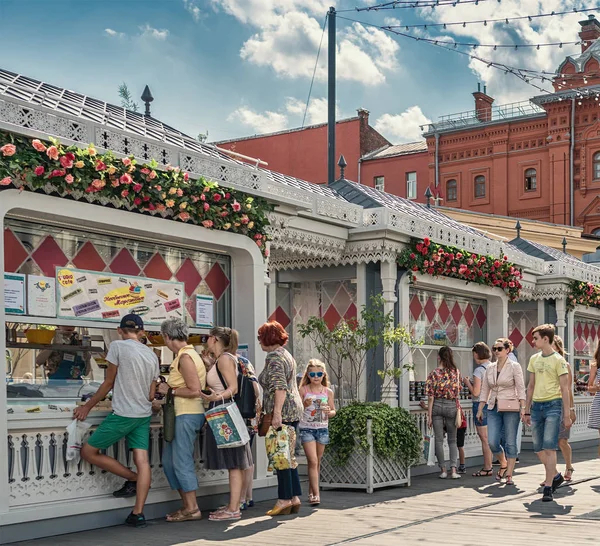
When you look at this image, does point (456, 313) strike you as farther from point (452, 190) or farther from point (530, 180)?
point (452, 190)

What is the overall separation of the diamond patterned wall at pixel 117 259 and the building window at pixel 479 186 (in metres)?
36.5

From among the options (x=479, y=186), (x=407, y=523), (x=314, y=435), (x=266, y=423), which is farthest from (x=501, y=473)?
(x=479, y=186)

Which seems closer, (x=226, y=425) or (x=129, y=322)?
(x=129, y=322)

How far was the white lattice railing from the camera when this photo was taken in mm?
7574

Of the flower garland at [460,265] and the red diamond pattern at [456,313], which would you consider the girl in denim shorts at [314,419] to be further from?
the red diamond pattern at [456,313]

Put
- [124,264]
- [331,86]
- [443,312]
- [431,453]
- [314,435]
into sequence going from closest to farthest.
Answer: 1. [124,264]
2. [314,435]
3. [431,453]
4. [443,312]
5. [331,86]

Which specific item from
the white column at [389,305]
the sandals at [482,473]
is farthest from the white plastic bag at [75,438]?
the sandals at [482,473]

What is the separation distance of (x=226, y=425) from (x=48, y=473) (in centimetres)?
156

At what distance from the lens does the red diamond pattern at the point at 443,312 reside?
14641mm

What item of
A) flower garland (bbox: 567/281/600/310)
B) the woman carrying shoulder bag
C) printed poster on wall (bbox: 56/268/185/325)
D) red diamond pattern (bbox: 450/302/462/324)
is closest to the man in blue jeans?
the woman carrying shoulder bag

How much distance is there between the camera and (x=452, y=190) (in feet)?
152

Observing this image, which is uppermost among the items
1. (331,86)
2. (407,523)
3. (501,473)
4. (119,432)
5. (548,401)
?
(331,86)

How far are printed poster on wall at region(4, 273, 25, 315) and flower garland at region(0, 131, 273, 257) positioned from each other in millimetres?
783

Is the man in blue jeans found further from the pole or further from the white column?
the pole
